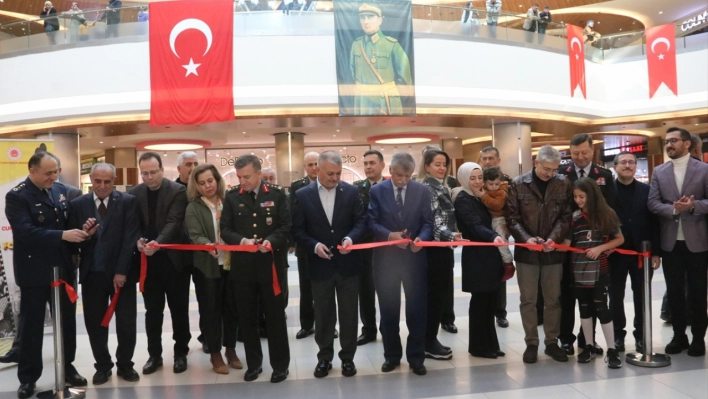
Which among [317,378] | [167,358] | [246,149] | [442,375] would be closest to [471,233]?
[442,375]

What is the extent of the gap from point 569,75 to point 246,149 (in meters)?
13.6

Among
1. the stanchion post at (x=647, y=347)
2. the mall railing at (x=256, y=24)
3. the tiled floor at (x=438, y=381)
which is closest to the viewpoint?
the tiled floor at (x=438, y=381)

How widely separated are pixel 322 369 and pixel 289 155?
1593 cm

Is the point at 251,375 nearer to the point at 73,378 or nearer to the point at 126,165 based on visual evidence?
the point at 73,378

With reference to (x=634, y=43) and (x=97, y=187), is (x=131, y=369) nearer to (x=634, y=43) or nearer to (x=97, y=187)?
(x=97, y=187)

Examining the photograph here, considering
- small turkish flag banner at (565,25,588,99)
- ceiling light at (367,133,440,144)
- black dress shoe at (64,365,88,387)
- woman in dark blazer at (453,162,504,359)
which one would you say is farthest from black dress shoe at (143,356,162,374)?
ceiling light at (367,133,440,144)

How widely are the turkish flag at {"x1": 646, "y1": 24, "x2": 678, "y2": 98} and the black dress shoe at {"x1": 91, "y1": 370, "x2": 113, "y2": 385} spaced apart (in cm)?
1863

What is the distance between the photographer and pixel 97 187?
172 inches

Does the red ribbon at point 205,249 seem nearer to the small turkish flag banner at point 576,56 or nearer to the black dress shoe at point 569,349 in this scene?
the black dress shoe at point 569,349

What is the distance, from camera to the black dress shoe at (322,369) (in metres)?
4.50

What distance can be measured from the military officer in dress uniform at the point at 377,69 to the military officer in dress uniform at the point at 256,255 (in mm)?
9551

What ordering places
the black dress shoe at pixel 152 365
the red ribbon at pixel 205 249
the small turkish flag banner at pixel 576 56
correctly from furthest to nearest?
1. the small turkish flag banner at pixel 576 56
2. the black dress shoe at pixel 152 365
3. the red ribbon at pixel 205 249

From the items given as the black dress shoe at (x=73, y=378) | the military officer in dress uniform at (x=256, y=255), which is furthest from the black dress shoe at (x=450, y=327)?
the black dress shoe at (x=73, y=378)

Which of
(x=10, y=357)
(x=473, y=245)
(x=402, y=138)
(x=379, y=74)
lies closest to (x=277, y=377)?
(x=473, y=245)
